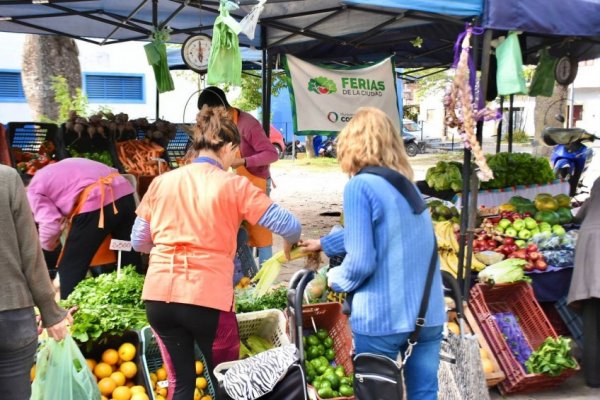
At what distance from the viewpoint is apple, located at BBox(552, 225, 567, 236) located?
222 inches

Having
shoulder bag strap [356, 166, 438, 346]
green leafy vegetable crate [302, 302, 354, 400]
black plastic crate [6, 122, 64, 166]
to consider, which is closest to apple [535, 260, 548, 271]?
green leafy vegetable crate [302, 302, 354, 400]

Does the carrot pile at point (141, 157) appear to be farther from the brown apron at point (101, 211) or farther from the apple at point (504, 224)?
the apple at point (504, 224)

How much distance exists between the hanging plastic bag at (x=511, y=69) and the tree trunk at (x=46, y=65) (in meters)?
7.66

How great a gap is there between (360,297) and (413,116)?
155 feet

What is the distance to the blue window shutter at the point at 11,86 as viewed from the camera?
20.7 m

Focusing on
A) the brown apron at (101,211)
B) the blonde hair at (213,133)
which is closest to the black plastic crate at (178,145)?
the brown apron at (101,211)

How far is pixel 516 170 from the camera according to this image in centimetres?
813

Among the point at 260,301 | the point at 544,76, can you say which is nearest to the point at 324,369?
the point at 260,301

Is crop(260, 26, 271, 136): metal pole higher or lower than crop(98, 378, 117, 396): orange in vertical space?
higher

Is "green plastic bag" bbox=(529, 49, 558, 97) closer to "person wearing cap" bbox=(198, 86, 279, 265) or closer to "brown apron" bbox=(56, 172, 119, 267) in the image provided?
"person wearing cap" bbox=(198, 86, 279, 265)

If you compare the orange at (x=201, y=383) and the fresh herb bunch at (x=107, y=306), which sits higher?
the fresh herb bunch at (x=107, y=306)

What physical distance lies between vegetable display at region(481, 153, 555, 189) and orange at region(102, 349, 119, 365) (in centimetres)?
536

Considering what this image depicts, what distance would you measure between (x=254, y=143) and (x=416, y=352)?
10.6 feet

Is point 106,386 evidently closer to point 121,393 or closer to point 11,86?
point 121,393
